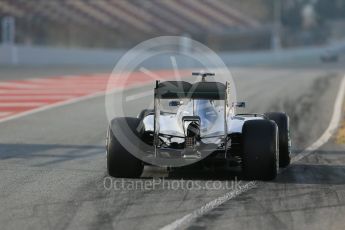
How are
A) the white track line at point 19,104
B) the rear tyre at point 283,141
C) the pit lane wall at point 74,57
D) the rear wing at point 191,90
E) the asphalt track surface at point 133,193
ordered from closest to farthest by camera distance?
the asphalt track surface at point 133,193 < the rear wing at point 191,90 < the rear tyre at point 283,141 < the white track line at point 19,104 < the pit lane wall at point 74,57

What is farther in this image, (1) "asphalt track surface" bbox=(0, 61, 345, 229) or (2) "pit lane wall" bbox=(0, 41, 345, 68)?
(2) "pit lane wall" bbox=(0, 41, 345, 68)

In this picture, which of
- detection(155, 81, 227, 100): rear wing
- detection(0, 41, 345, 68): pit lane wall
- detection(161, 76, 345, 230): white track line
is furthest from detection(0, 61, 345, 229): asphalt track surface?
detection(0, 41, 345, 68): pit lane wall

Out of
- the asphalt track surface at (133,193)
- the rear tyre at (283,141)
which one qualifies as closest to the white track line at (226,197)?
the asphalt track surface at (133,193)

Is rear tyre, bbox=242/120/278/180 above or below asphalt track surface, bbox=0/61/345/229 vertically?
above

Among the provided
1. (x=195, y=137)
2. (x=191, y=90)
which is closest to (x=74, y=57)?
(x=191, y=90)

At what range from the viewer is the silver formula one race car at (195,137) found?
859 centimetres

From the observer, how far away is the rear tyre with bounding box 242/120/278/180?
857cm

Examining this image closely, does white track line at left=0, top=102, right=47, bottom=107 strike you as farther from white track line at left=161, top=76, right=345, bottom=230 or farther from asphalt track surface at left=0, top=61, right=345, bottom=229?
white track line at left=161, top=76, right=345, bottom=230

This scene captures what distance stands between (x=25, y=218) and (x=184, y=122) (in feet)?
8.83

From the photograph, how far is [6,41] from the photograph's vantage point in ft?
113

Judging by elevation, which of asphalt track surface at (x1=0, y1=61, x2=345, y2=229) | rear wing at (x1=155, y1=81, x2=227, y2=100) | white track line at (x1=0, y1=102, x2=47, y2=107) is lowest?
white track line at (x1=0, y1=102, x2=47, y2=107)

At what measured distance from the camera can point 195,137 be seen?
8633mm

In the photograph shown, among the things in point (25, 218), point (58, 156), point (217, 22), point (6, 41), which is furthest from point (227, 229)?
point (217, 22)

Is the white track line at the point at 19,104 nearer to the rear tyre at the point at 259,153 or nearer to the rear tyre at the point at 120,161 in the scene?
the rear tyre at the point at 120,161
